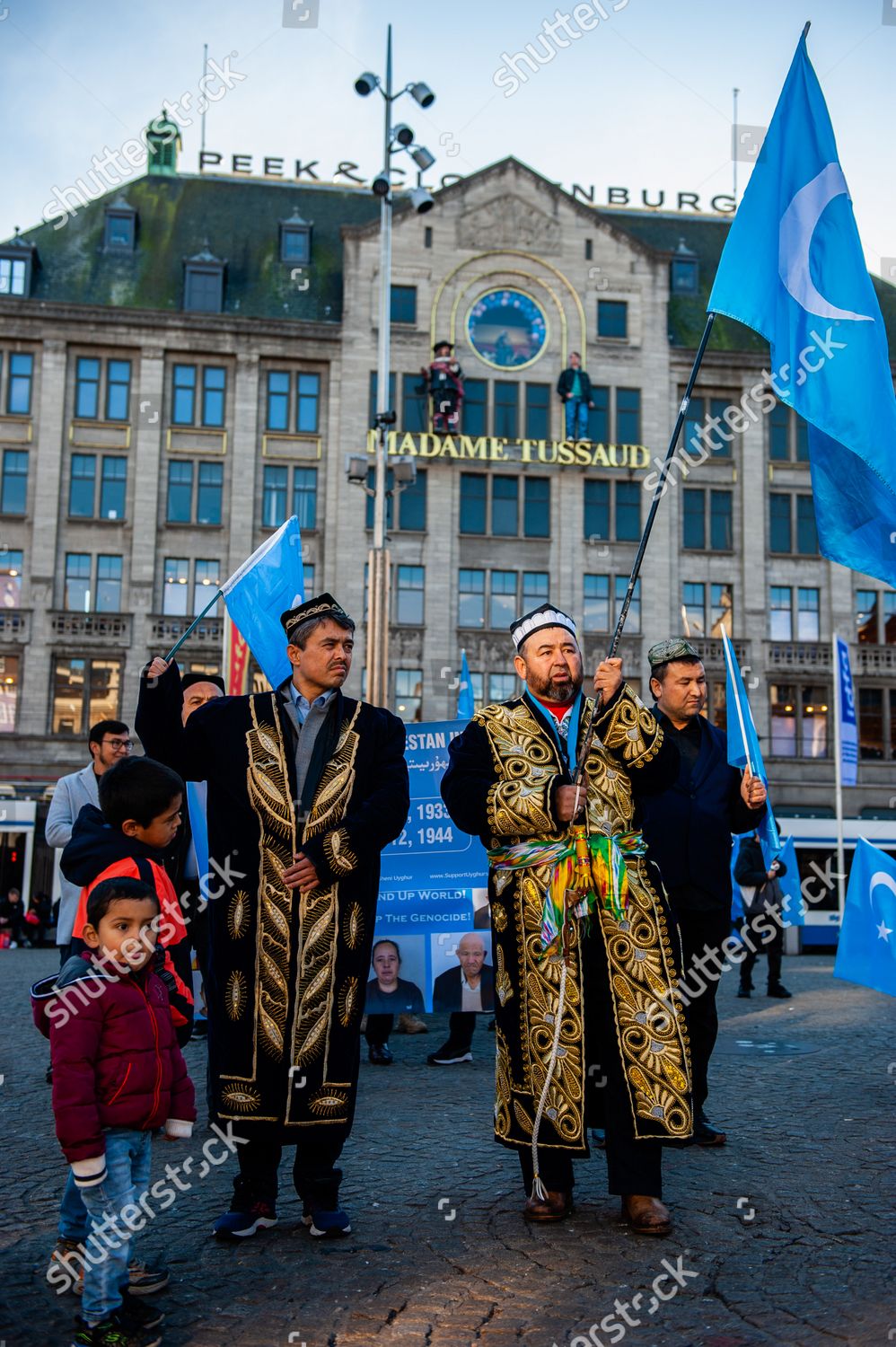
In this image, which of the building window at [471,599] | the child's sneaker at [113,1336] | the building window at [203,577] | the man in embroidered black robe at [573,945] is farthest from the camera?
the building window at [471,599]

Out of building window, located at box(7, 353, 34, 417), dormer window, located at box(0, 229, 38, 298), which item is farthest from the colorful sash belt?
dormer window, located at box(0, 229, 38, 298)

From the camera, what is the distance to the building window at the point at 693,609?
3788 centimetres

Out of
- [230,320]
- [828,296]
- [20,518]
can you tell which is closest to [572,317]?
[230,320]

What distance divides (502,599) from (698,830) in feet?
103

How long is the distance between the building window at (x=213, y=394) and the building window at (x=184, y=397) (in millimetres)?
304

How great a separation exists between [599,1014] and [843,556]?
1.95 metres

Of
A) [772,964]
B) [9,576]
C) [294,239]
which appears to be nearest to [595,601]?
[294,239]

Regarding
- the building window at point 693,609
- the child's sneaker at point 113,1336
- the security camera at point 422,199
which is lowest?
the child's sneaker at point 113,1336

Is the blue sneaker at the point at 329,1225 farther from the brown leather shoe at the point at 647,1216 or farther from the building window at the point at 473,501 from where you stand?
the building window at the point at 473,501

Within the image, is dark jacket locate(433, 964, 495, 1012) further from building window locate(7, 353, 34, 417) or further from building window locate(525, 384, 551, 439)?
building window locate(7, 353, 34, 417)

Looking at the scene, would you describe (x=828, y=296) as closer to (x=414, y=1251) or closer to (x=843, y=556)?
(x=843, y=556)

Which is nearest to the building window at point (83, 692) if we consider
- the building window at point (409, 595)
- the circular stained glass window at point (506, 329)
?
the building window at point (409, 595)

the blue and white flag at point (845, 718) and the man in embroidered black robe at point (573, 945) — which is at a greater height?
the blue and white flag at point (845, 718)

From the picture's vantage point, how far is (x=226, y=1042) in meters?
4.64
